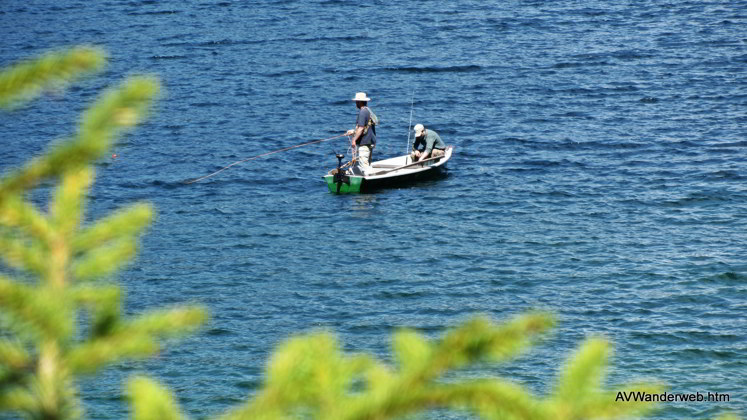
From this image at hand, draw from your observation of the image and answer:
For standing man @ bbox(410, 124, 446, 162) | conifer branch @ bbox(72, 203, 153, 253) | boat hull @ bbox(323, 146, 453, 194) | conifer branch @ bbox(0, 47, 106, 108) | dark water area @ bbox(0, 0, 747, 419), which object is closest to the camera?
conifer branch @ bbox(0, 47, 106, 108)

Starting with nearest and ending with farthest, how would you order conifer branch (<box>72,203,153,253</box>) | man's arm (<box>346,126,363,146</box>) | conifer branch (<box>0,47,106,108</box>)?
conifer branch (<box>0,47,106,108</box>) → conifer branch (<box>72,203,153,253</box>) → man's arm (<box>346,126,363,146</box>)

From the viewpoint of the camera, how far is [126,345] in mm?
2922

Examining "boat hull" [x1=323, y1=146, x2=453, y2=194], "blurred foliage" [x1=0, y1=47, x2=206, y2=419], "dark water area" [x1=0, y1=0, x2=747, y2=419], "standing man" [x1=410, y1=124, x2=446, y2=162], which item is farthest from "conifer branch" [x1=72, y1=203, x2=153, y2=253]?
"standing man" [x1=410, y1=124, x2=446, y2=162]

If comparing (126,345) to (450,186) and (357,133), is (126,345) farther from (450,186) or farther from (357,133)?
(450,186)

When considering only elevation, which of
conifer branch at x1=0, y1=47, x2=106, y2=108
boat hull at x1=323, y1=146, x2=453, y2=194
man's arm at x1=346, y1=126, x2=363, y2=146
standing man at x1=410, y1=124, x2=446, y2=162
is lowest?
boat hull at x1=323, y1=146, x2=453, y2=194

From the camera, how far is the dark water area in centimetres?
1797

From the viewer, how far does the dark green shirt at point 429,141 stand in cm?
2845

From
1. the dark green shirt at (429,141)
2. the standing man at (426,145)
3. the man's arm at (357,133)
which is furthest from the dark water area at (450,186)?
the man's arm at (357,133)

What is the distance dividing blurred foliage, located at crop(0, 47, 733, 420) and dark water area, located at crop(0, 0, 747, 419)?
0.58 m

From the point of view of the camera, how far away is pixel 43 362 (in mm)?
2873

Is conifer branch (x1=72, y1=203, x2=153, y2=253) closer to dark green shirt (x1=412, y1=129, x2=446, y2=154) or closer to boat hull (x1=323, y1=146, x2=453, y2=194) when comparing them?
boat hull (x1=323, y1=146, x2=453, y2=194)

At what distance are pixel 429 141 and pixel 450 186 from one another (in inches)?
54.8

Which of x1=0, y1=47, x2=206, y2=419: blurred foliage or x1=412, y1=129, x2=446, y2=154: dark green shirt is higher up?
x1=0, y1=47, x2=206, y2=419: blurred foliage

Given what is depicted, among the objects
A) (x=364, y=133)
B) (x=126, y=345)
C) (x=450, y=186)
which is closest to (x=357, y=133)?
(x=364, y=133)
